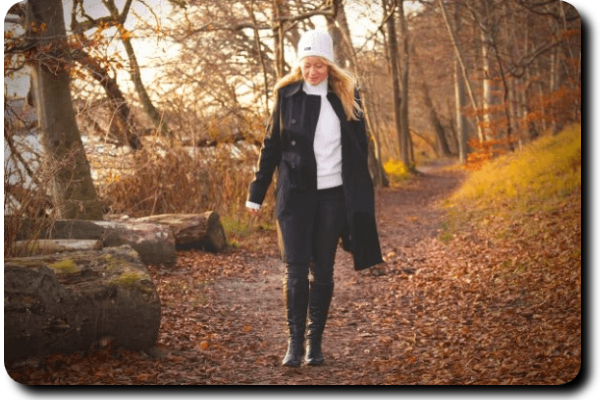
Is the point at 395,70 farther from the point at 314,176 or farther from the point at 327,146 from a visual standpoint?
the point at 314,176

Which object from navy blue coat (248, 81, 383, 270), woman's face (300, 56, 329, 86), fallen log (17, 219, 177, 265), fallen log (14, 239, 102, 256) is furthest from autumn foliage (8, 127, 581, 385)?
woman's face (300, 56, 329, 86)

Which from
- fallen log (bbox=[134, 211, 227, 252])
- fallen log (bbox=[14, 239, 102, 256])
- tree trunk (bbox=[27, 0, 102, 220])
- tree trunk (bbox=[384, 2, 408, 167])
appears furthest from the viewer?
tree trunk (bbox=[384, 2, 408, 167])

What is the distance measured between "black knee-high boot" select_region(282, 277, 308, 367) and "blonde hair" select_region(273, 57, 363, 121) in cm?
124

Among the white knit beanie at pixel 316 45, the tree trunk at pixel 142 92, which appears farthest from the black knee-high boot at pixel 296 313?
the tree trunk at pixel 142 92

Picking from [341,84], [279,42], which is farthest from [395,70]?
[341,84]

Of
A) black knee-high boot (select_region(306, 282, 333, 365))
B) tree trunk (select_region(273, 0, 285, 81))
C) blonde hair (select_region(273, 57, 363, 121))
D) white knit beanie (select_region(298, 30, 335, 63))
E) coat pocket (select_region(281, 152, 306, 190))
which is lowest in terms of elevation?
black knee-high boot (select_region(306, 282, 333, 365))

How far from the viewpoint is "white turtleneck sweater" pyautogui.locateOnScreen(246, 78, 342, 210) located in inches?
191

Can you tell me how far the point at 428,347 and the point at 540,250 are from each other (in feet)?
11.0

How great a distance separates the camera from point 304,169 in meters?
4.80

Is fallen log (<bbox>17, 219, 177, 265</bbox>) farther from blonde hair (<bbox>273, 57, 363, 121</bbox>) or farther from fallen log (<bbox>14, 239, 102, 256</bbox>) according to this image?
blonde hair (<bbox>273, 57, 363, 121</bbox>)

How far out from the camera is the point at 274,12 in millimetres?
13570

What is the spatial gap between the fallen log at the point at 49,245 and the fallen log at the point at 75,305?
1.37 m

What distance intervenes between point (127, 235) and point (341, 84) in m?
4.03

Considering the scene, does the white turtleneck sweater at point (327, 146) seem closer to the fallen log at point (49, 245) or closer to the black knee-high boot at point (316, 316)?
the black knee-high boot at point (316, 316)
